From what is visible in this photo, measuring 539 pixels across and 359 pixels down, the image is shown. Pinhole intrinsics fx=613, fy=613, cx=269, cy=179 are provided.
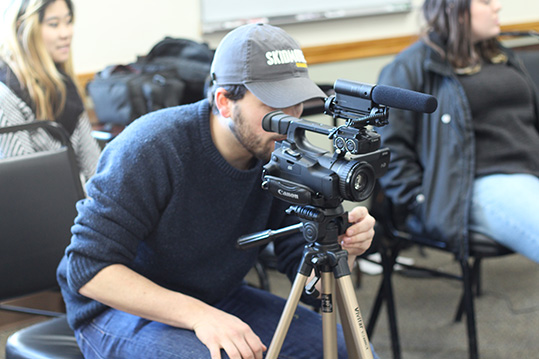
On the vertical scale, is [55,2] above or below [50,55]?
above

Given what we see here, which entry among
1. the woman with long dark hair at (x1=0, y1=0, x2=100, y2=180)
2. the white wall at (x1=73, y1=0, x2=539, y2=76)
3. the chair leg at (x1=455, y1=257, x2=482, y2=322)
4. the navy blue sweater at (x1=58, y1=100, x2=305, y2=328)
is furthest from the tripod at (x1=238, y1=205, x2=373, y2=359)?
the white wall at (x1=73, y1=0, x2=539, y2=76)

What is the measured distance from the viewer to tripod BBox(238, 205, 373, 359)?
956 millimetres

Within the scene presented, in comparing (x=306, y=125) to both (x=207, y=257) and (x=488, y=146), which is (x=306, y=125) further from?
(x=488, y=146)

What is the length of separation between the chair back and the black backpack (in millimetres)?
721

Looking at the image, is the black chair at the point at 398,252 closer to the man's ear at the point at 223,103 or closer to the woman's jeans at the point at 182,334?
the woman's jeans at the point at 182,334

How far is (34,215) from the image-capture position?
1441 millimetres

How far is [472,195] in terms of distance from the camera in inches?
75.7

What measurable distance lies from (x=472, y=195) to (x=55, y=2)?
5.02 ft

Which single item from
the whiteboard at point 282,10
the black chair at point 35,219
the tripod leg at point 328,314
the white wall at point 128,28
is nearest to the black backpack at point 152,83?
the white wall at point 128,28

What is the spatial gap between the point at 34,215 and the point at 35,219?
1cm

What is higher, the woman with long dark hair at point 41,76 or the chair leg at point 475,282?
the woman with long dark hair at point 41,76

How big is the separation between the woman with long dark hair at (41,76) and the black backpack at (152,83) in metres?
0.15

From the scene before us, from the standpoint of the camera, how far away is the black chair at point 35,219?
4.59 ft

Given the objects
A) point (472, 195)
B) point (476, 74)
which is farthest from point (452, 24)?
point (472, 195)
